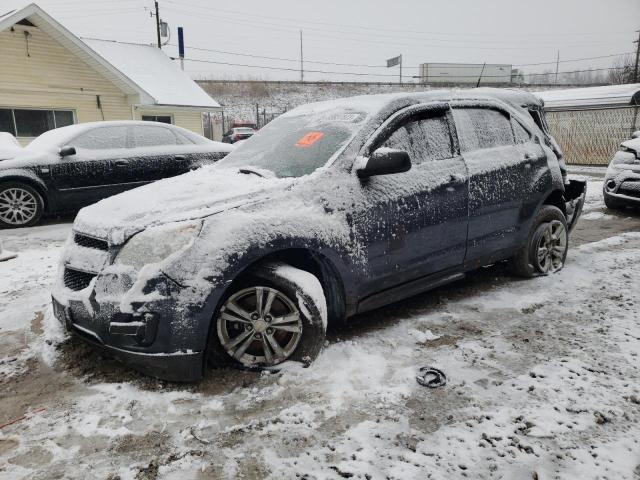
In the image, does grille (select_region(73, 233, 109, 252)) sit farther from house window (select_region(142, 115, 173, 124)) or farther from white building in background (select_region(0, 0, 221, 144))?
house window (select_region(142, 115, 173, 124))

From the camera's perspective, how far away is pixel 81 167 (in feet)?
23.4

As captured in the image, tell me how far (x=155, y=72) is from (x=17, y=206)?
14795mm

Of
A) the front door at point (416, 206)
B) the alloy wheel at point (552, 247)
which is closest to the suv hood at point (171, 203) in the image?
the front door at point (416, 206)

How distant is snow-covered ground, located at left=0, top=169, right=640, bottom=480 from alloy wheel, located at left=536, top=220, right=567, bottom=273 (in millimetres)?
792

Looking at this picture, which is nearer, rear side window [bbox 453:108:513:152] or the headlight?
the headlight

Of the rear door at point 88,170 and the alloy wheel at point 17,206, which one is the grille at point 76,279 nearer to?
the rear door at point 88,170

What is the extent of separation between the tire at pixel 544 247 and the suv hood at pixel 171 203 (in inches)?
103

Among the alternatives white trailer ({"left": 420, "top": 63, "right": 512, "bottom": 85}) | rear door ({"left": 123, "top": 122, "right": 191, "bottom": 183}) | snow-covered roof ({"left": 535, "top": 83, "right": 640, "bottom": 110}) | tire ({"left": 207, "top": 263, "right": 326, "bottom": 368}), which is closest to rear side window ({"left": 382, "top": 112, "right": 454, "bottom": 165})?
tire ({"left": 207, "top": 263, "right": 326, "bottom": 368})

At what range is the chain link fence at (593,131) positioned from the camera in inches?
588

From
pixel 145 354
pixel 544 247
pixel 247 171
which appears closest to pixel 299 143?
pixel 247 171

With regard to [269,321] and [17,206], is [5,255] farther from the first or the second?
[269,321]

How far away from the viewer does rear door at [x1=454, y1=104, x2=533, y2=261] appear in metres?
3.77

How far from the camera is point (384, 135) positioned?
129 inches

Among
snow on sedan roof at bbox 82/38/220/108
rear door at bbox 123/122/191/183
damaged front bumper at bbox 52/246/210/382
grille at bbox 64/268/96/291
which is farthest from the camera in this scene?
snow on sedan roof at bbox 82/38/220/108
